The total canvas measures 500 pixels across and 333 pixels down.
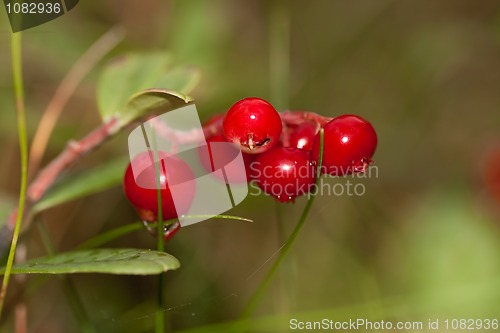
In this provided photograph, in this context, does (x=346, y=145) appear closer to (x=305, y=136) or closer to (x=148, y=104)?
(x=305, y=136)

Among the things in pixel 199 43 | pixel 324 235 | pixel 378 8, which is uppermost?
pixel 378 8

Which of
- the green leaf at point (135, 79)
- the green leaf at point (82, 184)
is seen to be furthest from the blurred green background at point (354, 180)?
the green leaf at point (135, 79)

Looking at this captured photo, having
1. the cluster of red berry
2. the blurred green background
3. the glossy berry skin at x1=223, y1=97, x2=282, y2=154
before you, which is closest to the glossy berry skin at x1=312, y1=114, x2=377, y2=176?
the cluster of red berry

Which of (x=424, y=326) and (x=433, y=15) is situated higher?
(x=433, y=15)

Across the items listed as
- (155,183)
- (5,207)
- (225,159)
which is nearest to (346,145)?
(225,159)

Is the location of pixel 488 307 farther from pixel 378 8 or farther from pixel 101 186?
pixel 378 8

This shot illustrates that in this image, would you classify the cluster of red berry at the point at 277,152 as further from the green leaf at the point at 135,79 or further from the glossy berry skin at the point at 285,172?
the green leaf at the point at 135,79

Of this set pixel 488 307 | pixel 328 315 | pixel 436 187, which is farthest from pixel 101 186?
pixel 436 187
